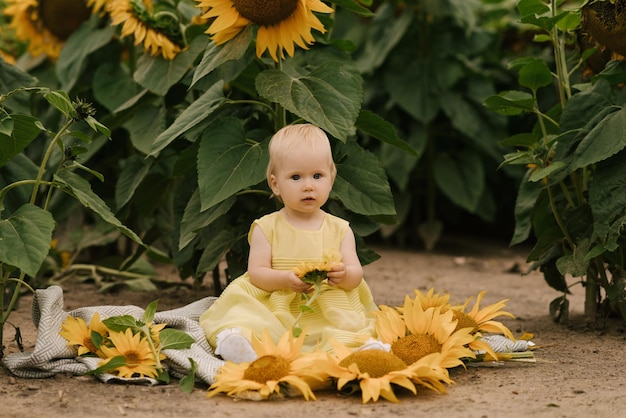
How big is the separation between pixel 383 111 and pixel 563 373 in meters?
3.81

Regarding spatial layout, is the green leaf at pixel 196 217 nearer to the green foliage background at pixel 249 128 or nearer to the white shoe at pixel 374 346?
the green foliage background at pixel 249 128

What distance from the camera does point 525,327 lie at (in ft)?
13.7

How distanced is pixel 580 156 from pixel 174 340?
5.33 feet

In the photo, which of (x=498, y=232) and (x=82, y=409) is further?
(x=498, y=232)

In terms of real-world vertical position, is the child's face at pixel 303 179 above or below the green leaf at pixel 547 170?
below

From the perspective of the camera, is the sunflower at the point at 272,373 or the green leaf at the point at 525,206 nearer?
the sunflower at the point at 272,373

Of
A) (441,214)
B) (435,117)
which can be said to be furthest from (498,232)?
(435,117)

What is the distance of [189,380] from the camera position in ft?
9.96

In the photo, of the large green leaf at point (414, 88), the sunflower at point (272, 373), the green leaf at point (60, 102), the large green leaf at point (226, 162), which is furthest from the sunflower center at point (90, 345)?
the large green leaf at point (414, 88)

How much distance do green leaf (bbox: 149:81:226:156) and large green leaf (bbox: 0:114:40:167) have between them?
0.48 meters

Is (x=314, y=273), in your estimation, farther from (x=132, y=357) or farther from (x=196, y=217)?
(x=196, y=217)

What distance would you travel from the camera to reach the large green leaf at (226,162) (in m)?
3.61

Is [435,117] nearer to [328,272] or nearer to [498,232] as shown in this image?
[498,232]

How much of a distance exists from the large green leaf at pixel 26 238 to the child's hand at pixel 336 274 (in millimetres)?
908
